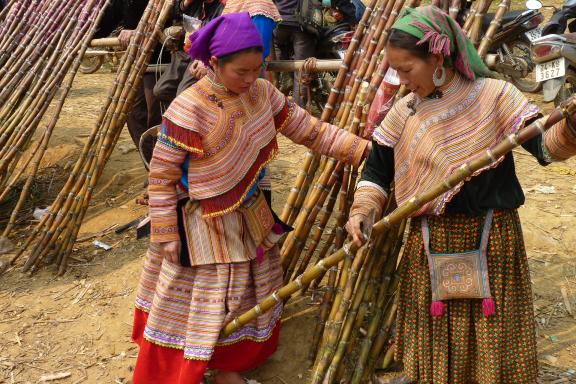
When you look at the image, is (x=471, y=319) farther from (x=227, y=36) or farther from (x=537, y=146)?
(x=227, y=36)

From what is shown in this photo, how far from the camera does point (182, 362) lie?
8.35 feet

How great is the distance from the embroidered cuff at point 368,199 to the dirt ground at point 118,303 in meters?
1.03

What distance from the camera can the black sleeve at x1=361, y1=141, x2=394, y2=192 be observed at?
2.17 meters

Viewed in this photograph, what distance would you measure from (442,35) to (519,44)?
4.78 m

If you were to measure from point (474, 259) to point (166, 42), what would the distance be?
2376mm

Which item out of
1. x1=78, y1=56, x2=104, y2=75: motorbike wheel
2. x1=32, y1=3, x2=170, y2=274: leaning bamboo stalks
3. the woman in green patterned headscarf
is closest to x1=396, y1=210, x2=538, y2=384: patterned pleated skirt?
the woman in green patterned headscarf

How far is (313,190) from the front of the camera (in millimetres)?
2879

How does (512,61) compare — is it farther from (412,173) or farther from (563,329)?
(412,173)

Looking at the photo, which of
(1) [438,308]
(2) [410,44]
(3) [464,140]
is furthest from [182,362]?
(2) [410,44]

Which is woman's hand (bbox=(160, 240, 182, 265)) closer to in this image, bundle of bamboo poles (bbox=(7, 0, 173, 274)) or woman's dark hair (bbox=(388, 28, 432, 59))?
woman's dark hair (bbox=(388, 28, 432, 59))

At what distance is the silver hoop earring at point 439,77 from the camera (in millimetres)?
1895

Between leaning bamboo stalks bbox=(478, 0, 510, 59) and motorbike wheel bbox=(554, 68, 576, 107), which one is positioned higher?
leaning bamboo stalks bbox=(478, 0, 510, 59)

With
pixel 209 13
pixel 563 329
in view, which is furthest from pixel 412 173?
pixel 209 13

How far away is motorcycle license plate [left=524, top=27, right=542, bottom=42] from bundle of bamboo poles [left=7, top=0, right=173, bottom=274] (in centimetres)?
383
